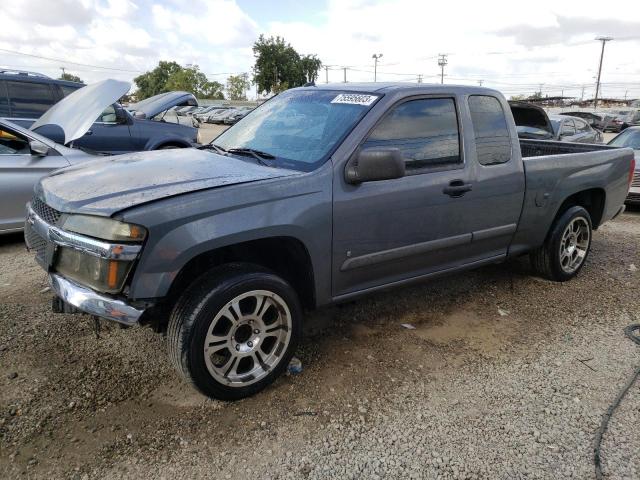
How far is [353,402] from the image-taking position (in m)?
2.90

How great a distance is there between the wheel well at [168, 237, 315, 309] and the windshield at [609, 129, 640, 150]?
27.6ft

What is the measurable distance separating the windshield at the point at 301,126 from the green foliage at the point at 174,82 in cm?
7668

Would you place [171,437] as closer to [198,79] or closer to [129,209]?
[129,209]

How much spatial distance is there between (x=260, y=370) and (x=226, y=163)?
132 cm

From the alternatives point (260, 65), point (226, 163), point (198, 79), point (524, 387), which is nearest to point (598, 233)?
point (524, 387)

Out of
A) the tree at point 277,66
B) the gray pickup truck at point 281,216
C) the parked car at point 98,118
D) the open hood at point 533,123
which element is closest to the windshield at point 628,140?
the open hood at point 533,123

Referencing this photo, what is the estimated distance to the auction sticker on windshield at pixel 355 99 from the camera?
3.34 m

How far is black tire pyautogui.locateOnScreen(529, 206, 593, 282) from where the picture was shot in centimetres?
459

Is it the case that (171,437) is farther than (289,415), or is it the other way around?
(289,415)

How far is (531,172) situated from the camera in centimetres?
414

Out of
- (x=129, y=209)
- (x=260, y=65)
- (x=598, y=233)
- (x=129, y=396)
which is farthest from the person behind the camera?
(x=260, y=65)

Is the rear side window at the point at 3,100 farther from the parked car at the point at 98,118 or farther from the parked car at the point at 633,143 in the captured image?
the parked car at the point at 633,143

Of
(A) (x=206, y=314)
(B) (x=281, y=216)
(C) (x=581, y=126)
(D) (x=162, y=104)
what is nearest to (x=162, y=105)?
(D) (x=162, y=104)

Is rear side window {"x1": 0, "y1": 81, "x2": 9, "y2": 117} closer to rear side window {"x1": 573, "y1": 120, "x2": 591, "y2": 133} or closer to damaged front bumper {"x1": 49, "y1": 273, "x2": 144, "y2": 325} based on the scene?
damaged front bumper {"x1": 49, "y1": 273, "x2": 144, "y2": 325}
